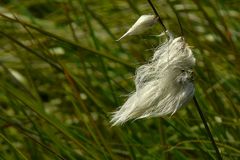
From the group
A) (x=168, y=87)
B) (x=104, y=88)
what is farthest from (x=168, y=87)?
(x=104, y=88)

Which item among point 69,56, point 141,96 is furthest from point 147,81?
point 69,56

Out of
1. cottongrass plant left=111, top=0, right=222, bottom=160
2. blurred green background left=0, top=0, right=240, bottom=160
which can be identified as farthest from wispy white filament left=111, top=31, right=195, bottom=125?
blurred green background left=0, top=0, right=240, bottom=160

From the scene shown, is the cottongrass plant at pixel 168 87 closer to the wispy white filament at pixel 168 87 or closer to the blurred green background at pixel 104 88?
the wispy white filament at pixel 168 87

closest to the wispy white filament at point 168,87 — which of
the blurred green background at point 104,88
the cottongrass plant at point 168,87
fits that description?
the cottongrass plant at point 168,87

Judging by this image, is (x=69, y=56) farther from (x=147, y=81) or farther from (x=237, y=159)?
(x=147, y=81)

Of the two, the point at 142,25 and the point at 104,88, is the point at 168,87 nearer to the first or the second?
the point at 142,25
